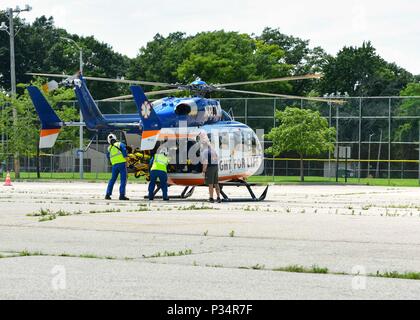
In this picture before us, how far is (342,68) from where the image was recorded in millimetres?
116000

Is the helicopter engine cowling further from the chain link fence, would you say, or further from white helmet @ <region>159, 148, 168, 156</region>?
the chain link fence

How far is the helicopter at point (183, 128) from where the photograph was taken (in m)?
28.2

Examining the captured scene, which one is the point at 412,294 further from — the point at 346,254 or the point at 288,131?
the point at 288,131

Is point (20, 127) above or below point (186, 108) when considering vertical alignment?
below

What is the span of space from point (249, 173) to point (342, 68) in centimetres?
8669

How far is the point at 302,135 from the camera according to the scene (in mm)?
63375

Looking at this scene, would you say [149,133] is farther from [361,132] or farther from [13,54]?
[361,132]

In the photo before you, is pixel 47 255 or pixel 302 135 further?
pixel 302 135

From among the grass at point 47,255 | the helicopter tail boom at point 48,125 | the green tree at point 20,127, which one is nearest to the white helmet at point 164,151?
the helicopter tail boom at point 48,125

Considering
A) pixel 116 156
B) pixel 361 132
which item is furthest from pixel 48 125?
pixel 361 132

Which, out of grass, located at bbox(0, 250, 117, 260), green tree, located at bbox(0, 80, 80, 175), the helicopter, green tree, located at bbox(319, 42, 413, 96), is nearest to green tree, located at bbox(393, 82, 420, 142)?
green tree, located at bbox(0, 80, 80, 175)

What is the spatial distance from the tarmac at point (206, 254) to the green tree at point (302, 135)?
41.8m

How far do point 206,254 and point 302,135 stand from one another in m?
51.0

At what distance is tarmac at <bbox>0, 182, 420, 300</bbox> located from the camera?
30.8ft
